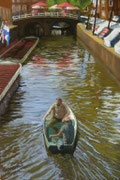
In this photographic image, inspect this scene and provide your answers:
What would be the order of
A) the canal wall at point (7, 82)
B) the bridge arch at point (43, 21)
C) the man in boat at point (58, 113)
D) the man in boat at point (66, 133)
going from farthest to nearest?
the bridge arch at point (43, 21) → the canal wall at point (7, 82) → the man in boat at point (58, 113) → the man in boat at point (66, 133)

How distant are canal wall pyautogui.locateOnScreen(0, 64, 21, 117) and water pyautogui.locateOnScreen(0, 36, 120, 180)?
0.41m

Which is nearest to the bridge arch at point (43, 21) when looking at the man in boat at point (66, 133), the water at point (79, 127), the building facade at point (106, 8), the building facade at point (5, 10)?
the building facade at point (106, 8)

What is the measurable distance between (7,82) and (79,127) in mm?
6927

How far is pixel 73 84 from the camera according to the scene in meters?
22.3

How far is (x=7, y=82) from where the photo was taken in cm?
1902

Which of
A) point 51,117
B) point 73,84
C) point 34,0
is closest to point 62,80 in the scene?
point 73,84

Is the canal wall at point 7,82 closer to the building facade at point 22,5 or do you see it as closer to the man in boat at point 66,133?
the man in boat at point 66,133

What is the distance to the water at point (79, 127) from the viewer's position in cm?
1032

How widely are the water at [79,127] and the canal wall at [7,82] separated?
41cm

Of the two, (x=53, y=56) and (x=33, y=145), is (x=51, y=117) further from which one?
(x=53, y=56)

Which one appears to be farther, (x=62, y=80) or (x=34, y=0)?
(x=34, y=0)

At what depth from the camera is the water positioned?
1032cm

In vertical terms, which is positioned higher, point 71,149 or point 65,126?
point 65,126

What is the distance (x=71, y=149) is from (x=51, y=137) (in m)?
0.89
